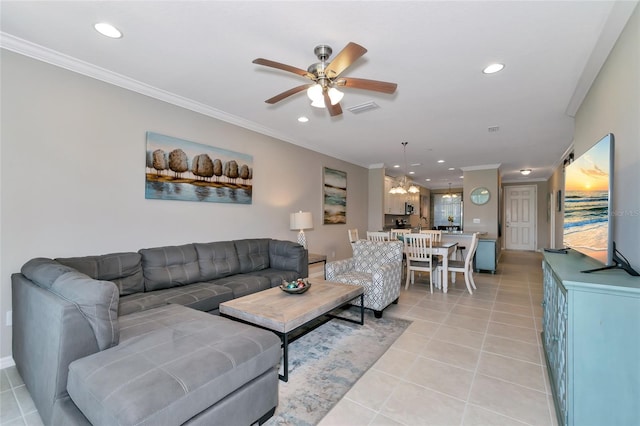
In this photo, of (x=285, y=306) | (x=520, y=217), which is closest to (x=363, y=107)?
(x=285, y=306)

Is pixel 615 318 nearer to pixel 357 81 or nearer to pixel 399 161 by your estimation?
pixel 357 81

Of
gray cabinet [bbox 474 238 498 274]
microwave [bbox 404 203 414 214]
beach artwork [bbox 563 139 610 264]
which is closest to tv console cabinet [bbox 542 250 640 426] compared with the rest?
beach artwork [bbox 563 139 610 264]

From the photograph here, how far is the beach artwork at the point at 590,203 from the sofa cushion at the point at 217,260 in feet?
11.3

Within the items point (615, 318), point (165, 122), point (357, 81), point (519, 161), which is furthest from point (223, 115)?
point (519, 161)

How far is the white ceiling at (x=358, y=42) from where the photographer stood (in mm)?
1915

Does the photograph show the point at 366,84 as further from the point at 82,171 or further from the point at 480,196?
the point at 480,196

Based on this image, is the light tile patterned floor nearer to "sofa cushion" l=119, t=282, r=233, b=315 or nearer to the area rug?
the area rug

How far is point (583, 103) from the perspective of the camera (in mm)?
3145

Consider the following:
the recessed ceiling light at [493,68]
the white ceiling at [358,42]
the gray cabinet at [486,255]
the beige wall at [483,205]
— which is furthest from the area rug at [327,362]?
the beige wall at [483,205]

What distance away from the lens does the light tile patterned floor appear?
176 cm

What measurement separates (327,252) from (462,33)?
4.57m

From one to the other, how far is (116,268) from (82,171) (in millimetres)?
966

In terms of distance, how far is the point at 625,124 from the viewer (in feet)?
6.29

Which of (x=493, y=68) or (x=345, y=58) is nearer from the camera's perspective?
(x=345, y=58)
